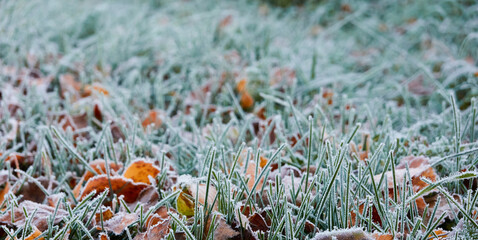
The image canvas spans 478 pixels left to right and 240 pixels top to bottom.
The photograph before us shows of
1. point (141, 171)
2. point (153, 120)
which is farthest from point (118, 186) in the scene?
point (153, 120)

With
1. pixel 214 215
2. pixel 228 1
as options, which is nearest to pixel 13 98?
pixel 214 215

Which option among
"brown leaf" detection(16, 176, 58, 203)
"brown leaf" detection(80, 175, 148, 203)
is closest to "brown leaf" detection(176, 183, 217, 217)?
"brown leaf" detection(80, 175, 148, 203)

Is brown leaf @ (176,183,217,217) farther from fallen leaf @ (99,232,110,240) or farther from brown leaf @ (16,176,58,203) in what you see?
brown leaf @ (16,176,58,203)

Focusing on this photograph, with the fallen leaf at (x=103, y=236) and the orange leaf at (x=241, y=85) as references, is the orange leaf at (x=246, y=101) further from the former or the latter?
the fallen leaf at (x=103, y=236)

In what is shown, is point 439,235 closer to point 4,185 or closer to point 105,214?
point 105,214

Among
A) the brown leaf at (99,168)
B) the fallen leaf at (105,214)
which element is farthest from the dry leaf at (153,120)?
the fallen leaf at (105,214)

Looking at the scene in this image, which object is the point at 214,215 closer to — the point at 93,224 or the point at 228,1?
the point at 93,224

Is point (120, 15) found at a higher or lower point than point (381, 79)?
higher
